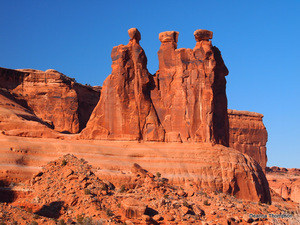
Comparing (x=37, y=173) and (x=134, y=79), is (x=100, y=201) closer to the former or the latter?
(x=37, y=173)

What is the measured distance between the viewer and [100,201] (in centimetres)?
4178

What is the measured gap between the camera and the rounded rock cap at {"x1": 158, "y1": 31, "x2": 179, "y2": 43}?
5438cm

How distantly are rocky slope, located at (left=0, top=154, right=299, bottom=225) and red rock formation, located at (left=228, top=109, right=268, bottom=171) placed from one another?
4124 cm

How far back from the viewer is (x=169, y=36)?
54406mm

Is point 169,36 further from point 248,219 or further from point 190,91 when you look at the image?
point 248,219

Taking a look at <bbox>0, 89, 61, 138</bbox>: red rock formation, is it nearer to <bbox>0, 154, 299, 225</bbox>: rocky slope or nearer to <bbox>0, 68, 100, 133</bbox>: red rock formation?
<bbox>0, 154, 299, 225</bbox>: rocky slope

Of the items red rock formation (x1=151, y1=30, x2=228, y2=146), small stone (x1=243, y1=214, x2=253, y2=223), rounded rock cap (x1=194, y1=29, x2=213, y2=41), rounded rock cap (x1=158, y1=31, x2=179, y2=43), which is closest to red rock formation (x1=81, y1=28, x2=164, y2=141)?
red rock formation (x1=151, y1=30, x2=228, y2=146)

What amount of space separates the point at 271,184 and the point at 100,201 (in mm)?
64728

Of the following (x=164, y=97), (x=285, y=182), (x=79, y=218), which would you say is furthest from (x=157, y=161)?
(x=285, y=182)

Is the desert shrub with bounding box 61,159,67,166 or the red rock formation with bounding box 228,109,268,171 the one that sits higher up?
the red rock formation with bounding box 228,109,268,171

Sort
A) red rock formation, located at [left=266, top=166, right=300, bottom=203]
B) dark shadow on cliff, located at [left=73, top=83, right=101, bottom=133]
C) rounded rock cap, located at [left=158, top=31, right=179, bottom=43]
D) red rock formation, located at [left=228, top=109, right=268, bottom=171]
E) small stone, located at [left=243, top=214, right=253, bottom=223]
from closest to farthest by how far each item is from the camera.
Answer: small stone, located at [left=243, top=214, right=253, bottom=223] → rounded rock cap, located at [left=158, top=31, right=179, bottom=43] → dark shadow on cliff, located at [left=73, top=83, right=101, bottom=133] → red rock formation, located at [left=228, top=109, right=268, bottom=171] → red rock formation, located at [left=266, top=166, right=300, bottom=203]

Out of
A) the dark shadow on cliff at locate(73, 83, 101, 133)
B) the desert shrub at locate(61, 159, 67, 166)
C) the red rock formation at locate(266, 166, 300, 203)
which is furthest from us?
the red rock formation at locate(266, 166, 300, 203)

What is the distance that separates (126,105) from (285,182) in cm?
5632

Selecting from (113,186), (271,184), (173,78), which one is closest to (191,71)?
(173,78)
